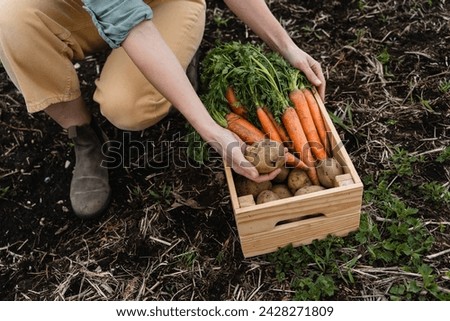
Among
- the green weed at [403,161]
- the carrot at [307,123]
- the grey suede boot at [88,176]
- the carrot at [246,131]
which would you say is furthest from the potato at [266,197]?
the grey suede boot at [88,176]

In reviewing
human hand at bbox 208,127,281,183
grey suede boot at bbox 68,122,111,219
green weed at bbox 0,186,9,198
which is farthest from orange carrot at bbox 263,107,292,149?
green weed at bbox 0,186,9,198

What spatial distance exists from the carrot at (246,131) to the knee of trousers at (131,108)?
0.98ft

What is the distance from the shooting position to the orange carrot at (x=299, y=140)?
1974mm

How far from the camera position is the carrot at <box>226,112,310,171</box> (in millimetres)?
1966

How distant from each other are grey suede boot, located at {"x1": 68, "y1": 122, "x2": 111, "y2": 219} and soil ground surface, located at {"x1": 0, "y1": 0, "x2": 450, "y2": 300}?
73 mm

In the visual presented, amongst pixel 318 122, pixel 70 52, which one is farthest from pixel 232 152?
pixel 70 52

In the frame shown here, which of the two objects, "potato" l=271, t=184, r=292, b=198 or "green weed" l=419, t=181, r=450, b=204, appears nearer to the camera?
"potato" l=271, t=184, r=292, b=198

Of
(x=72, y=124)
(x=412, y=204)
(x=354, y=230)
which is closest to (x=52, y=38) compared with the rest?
(x=72, y=124)

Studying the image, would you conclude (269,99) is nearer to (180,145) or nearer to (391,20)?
(180,145)

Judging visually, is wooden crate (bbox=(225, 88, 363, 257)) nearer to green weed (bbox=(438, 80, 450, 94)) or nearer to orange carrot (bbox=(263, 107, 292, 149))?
orange carrot (bbox=(263, 107, 292, 149))

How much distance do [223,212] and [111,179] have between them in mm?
604

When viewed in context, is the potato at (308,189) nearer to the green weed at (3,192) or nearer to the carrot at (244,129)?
the carrot at (244,129)

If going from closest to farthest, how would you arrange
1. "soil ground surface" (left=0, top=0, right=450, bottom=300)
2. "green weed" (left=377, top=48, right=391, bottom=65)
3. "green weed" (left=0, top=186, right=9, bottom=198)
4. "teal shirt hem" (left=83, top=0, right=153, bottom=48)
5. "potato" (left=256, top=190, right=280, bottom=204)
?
1. "teal shirt hem" (left=83, top=0, right=153, bottom=48)
2. "potato" (left=256, top=190, right=280, bottom=204)
3. "soil ground surface" (left=0, top=0, right=450, bottom=300)
4. "green weed" (left=0, top=186, right=9, bottom=198)
5. "green weed" (left=377, top=48, right=391, bottom=65)

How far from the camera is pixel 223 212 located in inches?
88.2
